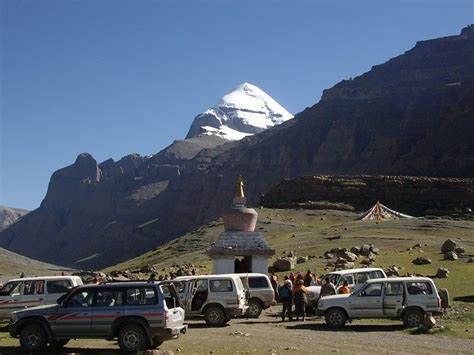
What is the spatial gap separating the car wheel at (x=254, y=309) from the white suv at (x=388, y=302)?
13.3 ft

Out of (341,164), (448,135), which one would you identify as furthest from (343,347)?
(341,164)

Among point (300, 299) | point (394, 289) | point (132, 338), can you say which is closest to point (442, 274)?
point (300, 299)

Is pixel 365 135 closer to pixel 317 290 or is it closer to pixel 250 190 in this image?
pixel 250 190

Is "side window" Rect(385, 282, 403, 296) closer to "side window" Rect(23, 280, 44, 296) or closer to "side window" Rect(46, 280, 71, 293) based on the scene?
"side window" Rect(46, 280, 71, 293)

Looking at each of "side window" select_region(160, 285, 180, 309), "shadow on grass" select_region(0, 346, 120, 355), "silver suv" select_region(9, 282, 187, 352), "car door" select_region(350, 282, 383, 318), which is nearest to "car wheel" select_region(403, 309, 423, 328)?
"car door" select_region(350, 282, 383, 318)

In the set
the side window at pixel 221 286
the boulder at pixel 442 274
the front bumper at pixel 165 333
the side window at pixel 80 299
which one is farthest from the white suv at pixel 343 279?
the side window at pixel 80 299

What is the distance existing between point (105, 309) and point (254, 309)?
32.9ft

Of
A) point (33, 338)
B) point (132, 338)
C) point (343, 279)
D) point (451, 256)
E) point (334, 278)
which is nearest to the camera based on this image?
point (132, 338)

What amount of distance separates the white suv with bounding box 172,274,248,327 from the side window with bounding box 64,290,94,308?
6.52 metres

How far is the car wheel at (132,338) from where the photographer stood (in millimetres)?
16812

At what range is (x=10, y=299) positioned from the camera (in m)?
22.6

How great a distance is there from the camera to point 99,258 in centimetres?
19938

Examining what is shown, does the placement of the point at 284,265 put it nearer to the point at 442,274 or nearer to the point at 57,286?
the point at 442,274

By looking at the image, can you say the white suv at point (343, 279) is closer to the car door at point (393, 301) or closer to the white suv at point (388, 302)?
the white suv at point (388, 302)
